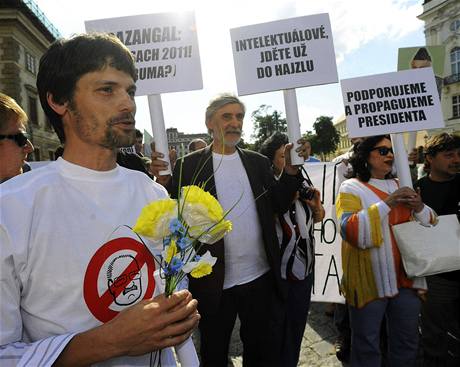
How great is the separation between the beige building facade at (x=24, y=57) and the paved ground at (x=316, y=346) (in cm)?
2167

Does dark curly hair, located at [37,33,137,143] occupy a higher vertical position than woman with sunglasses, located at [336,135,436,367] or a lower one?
higher

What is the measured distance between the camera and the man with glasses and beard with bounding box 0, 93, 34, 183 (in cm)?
214

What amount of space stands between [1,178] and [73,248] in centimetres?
140

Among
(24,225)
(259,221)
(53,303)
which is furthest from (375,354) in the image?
(24,225)

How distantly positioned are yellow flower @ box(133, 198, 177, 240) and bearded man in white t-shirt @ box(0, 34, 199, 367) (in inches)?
7.0

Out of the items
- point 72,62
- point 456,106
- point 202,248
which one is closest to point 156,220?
point 72,62

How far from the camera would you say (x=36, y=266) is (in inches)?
42.4

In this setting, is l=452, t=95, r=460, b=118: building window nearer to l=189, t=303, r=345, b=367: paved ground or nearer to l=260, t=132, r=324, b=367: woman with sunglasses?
l=189, t=303, r=345, b=367: paved ground

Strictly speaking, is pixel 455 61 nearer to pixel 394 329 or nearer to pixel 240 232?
pixel 394 329

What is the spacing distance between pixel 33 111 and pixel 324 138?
162ft

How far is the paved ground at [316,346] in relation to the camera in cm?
338

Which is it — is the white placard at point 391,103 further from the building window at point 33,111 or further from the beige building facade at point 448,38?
the beige building facade at point 448,38

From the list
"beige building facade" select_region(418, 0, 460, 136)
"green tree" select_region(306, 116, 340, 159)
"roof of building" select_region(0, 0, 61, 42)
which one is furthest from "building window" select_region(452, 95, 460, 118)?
"roof of building" select_region(0, 0, 61, 42)

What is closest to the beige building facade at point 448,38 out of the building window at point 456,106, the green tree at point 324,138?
the building window at point 456,106
